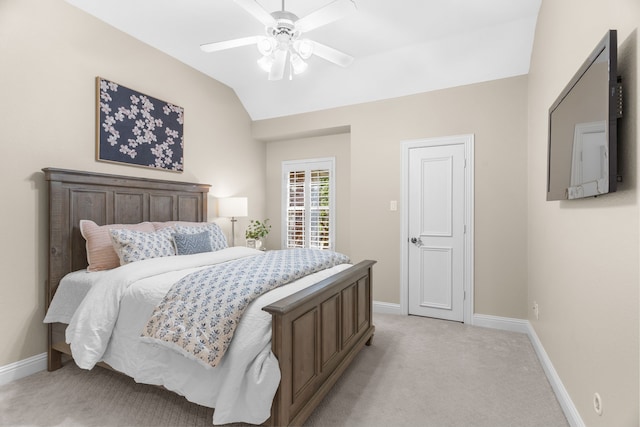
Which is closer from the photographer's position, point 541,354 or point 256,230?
point 541,354

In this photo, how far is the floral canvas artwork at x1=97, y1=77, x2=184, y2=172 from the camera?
300cm

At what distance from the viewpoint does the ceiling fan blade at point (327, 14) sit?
1.96 metres

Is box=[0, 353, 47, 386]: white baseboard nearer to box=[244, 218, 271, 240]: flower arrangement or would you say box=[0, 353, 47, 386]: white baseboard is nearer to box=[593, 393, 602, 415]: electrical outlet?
box=[244, 218, 271, 240]: flower arrangement

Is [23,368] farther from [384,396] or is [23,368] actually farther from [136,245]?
[384,396]

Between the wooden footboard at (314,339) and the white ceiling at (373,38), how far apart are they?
7.53 feet

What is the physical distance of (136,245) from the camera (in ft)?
8.39

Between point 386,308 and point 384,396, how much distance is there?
1.82 meters

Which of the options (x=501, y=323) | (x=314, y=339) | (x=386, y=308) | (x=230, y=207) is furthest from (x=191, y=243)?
(x=501, y=323)

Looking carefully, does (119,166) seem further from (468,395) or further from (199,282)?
(468,395)

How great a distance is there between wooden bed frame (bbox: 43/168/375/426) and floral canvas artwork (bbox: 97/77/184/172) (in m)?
0.26

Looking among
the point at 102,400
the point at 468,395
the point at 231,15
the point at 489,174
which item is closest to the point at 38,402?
the point at 102,400

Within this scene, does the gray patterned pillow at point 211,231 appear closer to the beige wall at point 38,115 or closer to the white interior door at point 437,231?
the beige wall at point 38,115

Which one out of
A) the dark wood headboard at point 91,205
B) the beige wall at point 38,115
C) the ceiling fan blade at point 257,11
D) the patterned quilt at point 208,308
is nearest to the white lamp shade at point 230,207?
the dark wood headboard at point 91,205

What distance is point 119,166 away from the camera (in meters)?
3.15
